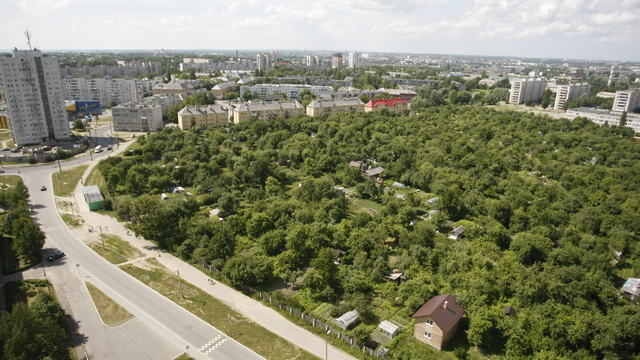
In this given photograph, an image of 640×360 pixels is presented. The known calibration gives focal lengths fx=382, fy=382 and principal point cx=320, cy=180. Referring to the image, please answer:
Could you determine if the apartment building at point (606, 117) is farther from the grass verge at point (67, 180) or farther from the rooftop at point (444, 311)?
the grass verge at point (67, 180)

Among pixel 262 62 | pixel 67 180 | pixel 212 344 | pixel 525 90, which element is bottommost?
pixel 212 344

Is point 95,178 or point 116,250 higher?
point 95,178

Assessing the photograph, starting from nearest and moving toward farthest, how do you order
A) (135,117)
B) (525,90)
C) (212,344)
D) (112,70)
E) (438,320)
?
(438,320)
(212,344)
(135,117)
(525,90)
(112,70)

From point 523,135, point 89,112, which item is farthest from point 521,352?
point 89,112

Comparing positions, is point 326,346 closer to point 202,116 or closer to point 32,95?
point 32,95

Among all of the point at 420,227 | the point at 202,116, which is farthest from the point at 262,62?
the point at 420,227

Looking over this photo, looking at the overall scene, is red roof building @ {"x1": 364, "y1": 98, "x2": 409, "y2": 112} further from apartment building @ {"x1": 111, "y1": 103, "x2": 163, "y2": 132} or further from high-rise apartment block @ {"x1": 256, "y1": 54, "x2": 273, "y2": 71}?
high-rise apartment block @ {"x1": 256, "y1": 54, "x2": 273, "y2": 71}

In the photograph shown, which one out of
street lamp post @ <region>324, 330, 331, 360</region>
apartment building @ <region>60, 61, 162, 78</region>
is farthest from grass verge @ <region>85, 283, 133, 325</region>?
apartment building @ <region>60, 61, 162, 78</region>
